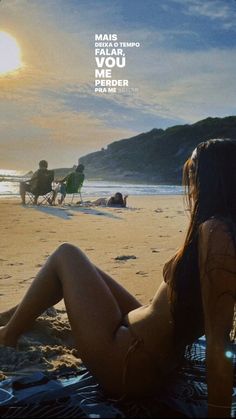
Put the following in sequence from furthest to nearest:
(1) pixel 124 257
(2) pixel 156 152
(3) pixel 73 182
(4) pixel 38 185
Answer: (2) pixel 156 152 < (3) pixel 73 182 < (4) pixel 38 185 < (1) pixel 124 257

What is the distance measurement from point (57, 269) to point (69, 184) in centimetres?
1345

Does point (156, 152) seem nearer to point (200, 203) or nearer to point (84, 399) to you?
point (84, 399)

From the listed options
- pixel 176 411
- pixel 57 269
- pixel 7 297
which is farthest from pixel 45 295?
pixel 7 297

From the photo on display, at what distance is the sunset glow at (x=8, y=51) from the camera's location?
10.4 meters

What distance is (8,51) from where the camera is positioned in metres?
10.8

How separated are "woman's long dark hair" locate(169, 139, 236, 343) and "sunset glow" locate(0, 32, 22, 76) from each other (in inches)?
349

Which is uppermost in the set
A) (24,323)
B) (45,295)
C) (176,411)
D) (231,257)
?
(231,257)

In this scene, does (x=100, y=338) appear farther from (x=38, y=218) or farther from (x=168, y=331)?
(x=38, y=218)

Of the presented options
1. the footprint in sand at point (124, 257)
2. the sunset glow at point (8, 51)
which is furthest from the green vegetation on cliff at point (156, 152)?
the footprint in sand at point (124, 257)

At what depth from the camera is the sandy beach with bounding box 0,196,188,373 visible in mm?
3192

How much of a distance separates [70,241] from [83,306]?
5133 millimetres

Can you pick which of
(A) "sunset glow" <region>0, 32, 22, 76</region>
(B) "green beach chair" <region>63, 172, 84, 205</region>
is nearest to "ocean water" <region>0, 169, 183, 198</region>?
(B) "green beach chair" <region>63, 172, 84, 205</region>

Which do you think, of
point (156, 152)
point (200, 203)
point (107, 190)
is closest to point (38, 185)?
point (107, 190)

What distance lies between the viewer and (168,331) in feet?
7.39
